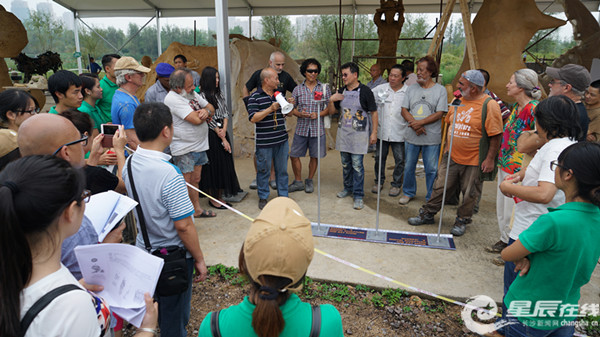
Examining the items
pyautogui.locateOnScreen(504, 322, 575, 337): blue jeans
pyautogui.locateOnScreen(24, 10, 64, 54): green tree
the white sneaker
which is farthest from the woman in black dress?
pyautogui.locateOnScreen(24, 10, 64, 54): green tree

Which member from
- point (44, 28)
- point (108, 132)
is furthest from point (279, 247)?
point (44, 28)

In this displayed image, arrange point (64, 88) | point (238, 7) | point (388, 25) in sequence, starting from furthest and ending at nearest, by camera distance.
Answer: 1. point (238, 7)
2. point (388, 25)
3. point (64, 88)

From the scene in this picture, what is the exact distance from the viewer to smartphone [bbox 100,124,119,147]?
98.1 inches

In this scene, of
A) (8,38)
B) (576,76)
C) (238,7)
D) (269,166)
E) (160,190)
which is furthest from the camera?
(238,7)

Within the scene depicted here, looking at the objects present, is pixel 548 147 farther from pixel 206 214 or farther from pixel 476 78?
pixel 206 214

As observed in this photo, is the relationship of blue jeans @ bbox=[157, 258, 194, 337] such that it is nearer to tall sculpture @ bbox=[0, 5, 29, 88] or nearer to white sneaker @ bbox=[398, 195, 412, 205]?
white sneaker @ bbox=[398, 195, 412, 205]

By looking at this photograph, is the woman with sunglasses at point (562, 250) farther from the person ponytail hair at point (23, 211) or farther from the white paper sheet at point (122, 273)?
the person ponytail hair at point (23, 211)

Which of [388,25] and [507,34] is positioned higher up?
[388,25]

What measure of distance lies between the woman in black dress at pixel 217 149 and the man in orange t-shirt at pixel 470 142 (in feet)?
8.59

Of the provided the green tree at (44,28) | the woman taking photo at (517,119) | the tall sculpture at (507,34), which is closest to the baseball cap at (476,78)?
the woman taking photo at (517,119)

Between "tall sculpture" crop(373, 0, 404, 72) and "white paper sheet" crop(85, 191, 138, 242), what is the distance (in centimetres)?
764

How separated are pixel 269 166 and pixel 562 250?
3.37 metres

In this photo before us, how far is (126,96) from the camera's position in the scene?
10.7ft

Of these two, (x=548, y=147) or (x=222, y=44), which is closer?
(x=548, y=147)
